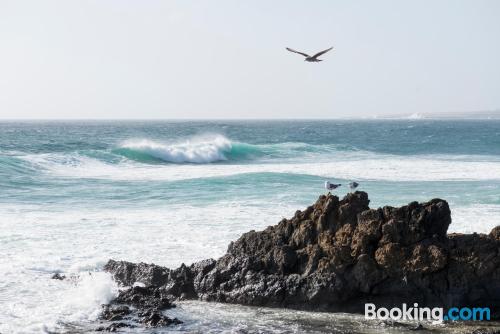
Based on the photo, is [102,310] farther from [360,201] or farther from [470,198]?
[470,198]

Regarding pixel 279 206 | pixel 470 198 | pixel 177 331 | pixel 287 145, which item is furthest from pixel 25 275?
pixel 287 145

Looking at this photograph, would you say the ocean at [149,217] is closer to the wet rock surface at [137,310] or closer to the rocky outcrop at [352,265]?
the wet rock surface at [137,310]

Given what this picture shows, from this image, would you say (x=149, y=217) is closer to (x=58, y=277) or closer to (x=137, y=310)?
(x=58, y=277)

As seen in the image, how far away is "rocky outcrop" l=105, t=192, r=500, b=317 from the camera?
890cm

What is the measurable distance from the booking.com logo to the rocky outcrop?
0.30ft

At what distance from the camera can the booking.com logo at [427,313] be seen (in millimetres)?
8594

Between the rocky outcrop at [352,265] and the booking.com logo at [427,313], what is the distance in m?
0.09

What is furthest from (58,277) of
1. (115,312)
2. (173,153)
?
(173,153)

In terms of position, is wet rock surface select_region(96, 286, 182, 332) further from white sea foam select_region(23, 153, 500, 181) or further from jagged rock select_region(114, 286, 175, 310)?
white sea foam select_region(23, 153, 500, 181)

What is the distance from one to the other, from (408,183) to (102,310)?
722 inches

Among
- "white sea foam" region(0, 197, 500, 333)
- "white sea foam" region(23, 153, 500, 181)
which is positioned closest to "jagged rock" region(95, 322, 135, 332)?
"white sea foam" region(0, 197, 500, 333)

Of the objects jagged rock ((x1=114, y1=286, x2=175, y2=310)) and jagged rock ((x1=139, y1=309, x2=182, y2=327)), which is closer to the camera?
jagged rock ((x1=139, y1=309, x2=182, y2=327))

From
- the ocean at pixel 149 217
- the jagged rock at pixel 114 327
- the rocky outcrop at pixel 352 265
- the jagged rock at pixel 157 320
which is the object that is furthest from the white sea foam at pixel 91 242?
the rocky outcrop at pixel 352 265

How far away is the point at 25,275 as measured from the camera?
1077cm
